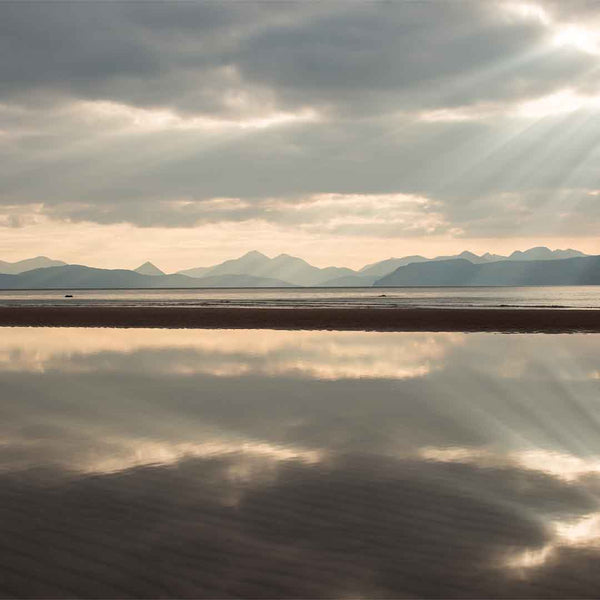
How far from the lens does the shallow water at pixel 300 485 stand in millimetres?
5902

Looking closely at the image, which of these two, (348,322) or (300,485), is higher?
(348,322)

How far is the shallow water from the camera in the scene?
5.90 metres

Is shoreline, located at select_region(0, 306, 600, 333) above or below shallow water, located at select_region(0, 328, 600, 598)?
above

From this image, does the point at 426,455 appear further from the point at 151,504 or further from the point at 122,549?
the point at 122,549

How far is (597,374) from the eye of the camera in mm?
19656

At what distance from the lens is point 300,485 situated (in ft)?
28.0

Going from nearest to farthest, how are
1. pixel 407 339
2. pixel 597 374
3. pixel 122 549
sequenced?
pixel 122 549 < pixel 597 374 < pixel 407 339

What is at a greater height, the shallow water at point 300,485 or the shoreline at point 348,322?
the shoreline at point 348,322

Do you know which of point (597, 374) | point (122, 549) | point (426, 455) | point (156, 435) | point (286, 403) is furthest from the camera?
point (597, 374)

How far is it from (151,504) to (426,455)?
4.58 metres

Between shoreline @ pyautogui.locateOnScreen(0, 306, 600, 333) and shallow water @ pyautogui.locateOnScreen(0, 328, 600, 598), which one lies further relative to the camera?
shoreline @ pyautogui.locateOnScreen(0, 306, 600, 333)

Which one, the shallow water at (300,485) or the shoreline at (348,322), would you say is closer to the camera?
the shallow water at (300,485)

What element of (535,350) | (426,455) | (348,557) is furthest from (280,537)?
(535,350)

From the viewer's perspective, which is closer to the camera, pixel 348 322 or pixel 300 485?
pixel 300 485
